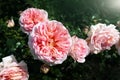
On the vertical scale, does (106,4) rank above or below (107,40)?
below

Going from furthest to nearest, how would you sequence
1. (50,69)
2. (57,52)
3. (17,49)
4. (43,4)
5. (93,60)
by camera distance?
(43,4) < (17,49) < (93,60) < (50,69) < (57,52)

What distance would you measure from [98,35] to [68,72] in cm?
20

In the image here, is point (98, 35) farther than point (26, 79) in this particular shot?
Yes

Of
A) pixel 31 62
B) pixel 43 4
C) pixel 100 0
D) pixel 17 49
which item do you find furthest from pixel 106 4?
pixel 31 62

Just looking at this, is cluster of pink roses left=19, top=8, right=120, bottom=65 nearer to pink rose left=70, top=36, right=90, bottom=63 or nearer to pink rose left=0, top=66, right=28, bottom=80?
pink rose left=70, top=36, right=90, bottom=63

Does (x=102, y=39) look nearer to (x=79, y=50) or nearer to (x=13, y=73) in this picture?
(x=79, y=50)

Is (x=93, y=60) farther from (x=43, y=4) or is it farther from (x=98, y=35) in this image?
(x=43, y=4)

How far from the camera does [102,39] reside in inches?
66.7

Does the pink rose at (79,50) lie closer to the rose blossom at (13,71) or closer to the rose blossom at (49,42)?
the rose blossom at (49,42)

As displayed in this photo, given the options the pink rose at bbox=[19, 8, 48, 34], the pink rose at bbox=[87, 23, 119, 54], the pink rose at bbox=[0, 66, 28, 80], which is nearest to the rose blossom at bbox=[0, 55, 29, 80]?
the pink rose at bbox=[0, 66, 28, 80]

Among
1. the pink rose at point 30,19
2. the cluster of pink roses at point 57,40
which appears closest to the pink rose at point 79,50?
the cluster of pink roses at point 57,40

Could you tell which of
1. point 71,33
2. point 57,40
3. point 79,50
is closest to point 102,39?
point 79,50

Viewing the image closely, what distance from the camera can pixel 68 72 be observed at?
1709mm

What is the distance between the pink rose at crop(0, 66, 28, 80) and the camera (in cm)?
155
